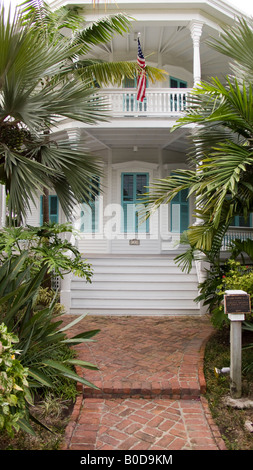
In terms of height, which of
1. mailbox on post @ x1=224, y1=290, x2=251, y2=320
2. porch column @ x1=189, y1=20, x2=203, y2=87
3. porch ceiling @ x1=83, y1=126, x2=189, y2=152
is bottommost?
mailbox on post @ x1=224, y1=290, x2=251, y2=320

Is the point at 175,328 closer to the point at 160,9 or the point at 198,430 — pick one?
the point at 198,430

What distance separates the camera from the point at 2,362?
208cm

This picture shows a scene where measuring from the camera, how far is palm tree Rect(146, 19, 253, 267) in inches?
141

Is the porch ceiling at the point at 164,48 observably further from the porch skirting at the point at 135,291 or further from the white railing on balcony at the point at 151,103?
the porch skirting at the point at 135,291

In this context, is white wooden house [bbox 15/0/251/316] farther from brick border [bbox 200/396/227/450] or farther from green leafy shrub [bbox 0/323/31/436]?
green leafy shrub [bbox 0/323/31/436]

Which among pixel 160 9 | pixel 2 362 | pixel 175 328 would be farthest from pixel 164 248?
pixel 2 362

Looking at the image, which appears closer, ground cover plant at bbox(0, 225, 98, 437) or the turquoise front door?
ground cover plant at bbox(0, 225, 98, 437)

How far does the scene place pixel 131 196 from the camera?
1016cm

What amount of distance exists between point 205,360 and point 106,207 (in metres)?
6.63

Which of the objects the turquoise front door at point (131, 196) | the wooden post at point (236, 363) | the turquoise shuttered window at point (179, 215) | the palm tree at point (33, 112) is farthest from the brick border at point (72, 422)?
the turquoise shuttered window at point (179, 215)

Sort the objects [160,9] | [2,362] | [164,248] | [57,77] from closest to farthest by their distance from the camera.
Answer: [2,362], [57,77], [160,9], [164,248]

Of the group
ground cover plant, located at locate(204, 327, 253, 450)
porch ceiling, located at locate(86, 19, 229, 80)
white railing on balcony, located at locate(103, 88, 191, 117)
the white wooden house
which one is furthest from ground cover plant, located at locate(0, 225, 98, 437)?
porch ceiling, located at locate(86, 19, 229, 80)

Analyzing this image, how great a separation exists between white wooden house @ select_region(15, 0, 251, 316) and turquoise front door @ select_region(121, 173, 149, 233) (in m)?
0.03

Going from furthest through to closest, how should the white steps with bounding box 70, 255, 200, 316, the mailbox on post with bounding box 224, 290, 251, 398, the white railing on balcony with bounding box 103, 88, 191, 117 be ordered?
the white railing on balcony with bounding box 103, 88, 191, 117
the white steps with bounding box 70, 255, 200, 316
the mailbox on post with bounding box 224, 290, 251, 398
